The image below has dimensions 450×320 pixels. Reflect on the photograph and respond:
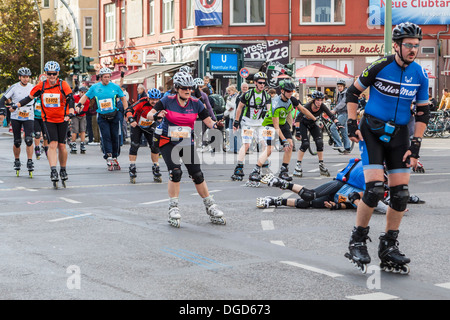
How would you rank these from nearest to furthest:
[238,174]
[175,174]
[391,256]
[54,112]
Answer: [391,256] → [175,174] → [54,112] → [238,174]

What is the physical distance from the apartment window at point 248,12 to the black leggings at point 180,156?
94.7ft

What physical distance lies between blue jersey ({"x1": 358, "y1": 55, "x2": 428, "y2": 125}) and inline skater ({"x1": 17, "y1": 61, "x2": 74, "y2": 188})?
744cm

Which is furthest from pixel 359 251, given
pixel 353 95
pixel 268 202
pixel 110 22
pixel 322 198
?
pixel 110 22

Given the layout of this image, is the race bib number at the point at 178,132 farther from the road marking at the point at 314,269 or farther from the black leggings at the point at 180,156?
the road marking at the point at 314,269

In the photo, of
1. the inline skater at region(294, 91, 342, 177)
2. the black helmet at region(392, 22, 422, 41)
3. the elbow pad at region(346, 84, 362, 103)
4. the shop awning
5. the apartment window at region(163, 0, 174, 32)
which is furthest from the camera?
the apartment window at region(163, 0, 174, 32)

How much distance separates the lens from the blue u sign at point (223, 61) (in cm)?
3666

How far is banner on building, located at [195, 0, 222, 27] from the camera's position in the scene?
3769 centimetres

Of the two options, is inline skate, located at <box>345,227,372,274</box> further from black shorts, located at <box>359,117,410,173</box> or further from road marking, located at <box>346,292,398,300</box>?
road marking, located at <box>346,292,398,300</box>

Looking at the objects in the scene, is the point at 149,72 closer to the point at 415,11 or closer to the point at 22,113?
the point at 415,11

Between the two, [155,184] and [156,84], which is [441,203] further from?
[156,84]

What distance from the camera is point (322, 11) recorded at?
124ft

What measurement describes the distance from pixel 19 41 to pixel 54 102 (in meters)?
35.8

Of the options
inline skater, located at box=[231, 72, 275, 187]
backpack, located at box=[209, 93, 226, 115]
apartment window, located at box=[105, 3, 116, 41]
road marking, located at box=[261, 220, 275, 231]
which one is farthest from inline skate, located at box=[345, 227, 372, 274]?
apartment window, located at box=[105, 3, 116, 41]

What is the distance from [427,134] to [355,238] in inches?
971
